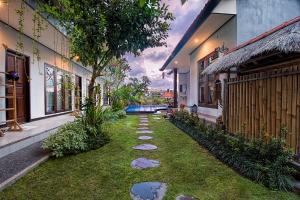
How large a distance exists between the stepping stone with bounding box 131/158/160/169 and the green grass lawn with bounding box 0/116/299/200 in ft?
0.36

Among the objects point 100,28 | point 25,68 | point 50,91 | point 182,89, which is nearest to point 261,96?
point 100,28

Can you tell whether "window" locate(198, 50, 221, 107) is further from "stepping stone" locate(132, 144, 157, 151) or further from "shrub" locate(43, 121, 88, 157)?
"shrub" locate(43, 121, 88, 157)

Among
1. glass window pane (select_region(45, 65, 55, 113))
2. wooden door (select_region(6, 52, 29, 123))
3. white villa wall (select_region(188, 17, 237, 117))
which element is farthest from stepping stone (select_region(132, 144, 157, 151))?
glass window pane (select_region(45, 65, 55, 113))

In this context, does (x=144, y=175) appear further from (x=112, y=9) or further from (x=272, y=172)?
(x=112, y=9)

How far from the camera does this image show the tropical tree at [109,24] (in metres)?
4.69

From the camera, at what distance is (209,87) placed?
9.22 meters

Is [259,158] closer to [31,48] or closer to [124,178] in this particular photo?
[124,178]

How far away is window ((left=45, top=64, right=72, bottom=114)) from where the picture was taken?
9.48 m

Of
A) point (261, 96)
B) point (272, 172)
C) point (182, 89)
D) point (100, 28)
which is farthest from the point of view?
point (182, 89)

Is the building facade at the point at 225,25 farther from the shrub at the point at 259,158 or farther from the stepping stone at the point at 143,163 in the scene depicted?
the stepping stone at the point at 143,163

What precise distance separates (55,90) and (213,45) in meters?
7.12

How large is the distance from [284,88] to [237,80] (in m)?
1.67

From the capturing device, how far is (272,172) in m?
3.06

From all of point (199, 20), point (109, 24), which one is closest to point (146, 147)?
point (109, 24)
